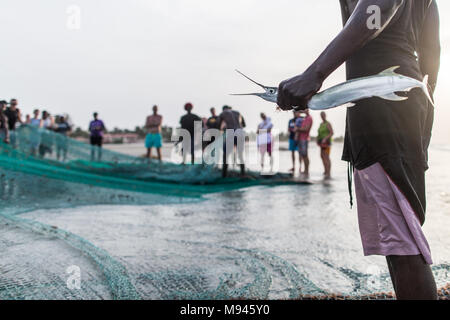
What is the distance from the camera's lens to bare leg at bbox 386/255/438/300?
1424 mm

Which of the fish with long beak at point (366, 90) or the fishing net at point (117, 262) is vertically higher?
the fish with long beak at point (366, 90)

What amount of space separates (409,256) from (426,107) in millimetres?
622

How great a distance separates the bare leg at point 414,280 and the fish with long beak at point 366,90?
→ 0.62m

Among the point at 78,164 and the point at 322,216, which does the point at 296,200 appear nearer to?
the point at 322,216

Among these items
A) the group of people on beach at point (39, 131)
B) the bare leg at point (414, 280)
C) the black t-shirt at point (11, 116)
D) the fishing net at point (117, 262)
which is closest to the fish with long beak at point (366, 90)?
the bare leg at point (414, 280)

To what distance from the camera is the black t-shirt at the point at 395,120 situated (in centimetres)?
150

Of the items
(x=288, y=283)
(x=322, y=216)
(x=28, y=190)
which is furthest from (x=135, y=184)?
(x=288, y=283)

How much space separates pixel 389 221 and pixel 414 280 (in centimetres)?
23

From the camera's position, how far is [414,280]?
1.43m

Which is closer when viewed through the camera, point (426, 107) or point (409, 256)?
point (409, 256)

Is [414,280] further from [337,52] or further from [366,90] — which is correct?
[337,52]

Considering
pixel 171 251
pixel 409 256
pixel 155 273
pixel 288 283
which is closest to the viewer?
pixel 409 256

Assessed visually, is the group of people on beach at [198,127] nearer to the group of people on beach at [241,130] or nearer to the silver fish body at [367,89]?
the group of people on beach at [241,130]
